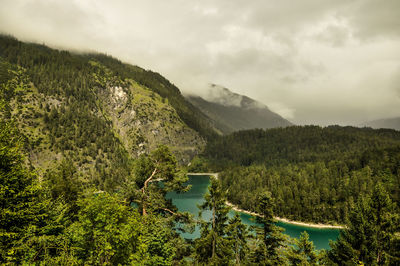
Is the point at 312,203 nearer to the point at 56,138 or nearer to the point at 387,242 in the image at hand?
the point at 387,242

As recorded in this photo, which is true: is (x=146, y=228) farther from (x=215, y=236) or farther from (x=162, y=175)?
(x=215, y=236)

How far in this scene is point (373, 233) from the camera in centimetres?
2612

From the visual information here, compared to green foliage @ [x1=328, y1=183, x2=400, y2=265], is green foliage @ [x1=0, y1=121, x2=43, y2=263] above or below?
above

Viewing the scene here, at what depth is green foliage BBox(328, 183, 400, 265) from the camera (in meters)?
25.8

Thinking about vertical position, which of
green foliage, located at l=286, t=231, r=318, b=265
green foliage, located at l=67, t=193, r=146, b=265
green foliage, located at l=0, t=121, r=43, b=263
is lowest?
green foliage, located at l=286, t=231, r=318, b=265

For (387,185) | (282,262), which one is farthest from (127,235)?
(387,185)

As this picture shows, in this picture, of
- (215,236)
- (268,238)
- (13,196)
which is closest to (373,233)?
(268,238)

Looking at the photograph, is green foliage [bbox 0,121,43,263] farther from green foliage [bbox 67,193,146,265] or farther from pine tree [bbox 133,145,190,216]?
pine tree [bbox 133,145,190,216]

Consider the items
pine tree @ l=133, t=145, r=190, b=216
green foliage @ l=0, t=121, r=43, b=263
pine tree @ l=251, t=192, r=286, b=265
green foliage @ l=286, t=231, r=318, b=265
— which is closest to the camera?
green foliage @ l=0, t=121, r=43, b=263

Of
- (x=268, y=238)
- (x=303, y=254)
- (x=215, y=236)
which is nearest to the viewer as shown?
(x=215, y=236)

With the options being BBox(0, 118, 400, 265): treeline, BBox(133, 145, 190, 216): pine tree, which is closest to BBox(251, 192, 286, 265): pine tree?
BBox(0, 118, 400, 265): treeline

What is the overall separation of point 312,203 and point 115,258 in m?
116

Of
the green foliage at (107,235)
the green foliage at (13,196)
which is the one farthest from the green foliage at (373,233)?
the green foliage at (13,196)

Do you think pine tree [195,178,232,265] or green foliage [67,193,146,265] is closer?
green foliage [67,193,146,265]
